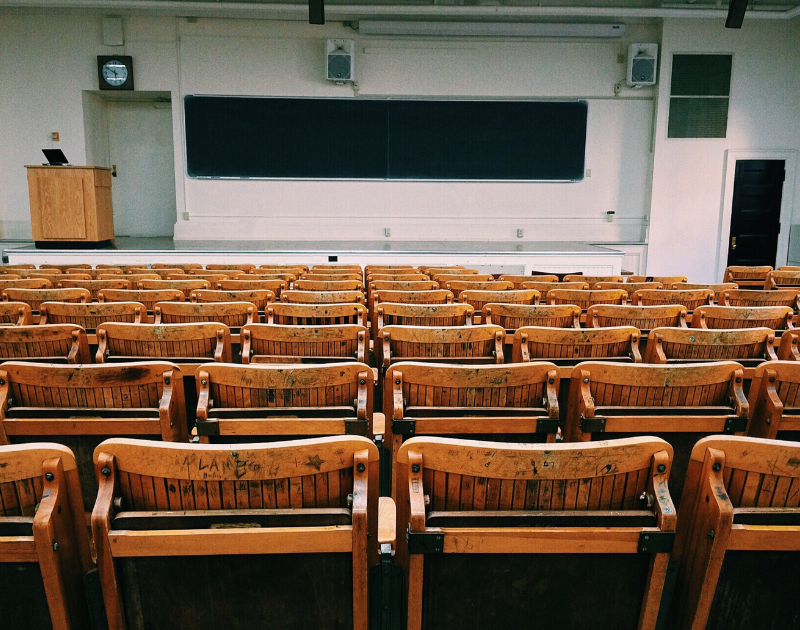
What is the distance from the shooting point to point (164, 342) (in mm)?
2797

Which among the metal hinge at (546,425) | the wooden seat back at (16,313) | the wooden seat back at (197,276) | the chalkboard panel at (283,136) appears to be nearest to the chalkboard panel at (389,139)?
the chalkboard panel at (283,136)

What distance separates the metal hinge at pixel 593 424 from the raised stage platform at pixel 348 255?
691cm

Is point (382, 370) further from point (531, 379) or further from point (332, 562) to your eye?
point (332, 562)

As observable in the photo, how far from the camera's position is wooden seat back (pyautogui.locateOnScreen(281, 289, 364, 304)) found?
3.88m

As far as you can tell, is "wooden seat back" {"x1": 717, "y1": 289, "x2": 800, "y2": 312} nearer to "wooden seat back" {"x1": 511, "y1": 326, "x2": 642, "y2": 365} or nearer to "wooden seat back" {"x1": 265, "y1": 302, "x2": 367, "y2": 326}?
"wooden seat back" {"x1": 511, "y1": 326, "x2": 642, "y2": 365}

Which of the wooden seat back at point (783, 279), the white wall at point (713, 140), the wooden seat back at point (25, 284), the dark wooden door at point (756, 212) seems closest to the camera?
the wooden seat back at point (25, 284)

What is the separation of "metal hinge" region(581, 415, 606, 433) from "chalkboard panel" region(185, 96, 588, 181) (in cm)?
889

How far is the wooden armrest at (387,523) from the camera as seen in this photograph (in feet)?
5.20

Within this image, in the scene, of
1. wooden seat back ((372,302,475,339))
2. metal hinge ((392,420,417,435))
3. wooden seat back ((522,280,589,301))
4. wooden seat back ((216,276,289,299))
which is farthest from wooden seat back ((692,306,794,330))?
wooden seat back ((216,276,289,299))

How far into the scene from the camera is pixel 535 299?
13.4ft

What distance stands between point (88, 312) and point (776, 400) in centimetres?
326

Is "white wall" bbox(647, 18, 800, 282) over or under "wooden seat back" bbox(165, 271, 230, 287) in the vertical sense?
over

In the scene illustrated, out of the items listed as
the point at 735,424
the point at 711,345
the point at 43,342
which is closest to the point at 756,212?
the point at 711,345

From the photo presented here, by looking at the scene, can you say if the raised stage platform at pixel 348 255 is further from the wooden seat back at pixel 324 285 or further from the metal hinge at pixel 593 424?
the metal hinge at pixel 593 424
